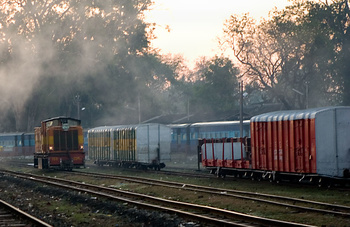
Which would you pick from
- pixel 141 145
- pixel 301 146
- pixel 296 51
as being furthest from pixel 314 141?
pixel 296 51

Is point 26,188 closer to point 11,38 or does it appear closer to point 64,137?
point 64,137

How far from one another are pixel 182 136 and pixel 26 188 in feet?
123

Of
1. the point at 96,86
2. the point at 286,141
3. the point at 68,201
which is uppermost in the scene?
the point at 96,86

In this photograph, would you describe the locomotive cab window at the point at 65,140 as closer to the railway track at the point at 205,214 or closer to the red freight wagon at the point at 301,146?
the red freight wagon at the point at 301,146

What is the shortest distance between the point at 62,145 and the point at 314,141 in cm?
2083

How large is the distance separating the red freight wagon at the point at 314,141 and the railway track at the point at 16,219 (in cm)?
1097

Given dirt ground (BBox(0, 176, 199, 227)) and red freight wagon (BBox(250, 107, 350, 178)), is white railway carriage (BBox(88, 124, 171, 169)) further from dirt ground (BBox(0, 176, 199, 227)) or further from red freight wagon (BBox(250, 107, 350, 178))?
red freight wagon (BBox(250, 107, 350, 178))

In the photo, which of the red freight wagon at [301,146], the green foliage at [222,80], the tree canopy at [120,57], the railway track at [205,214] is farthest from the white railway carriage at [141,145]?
the green foliage at [222,80]

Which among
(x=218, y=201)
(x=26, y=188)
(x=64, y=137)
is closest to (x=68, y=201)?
(x=218, y=201)

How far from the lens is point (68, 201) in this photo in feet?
70.1

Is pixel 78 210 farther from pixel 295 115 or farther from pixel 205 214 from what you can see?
pixel 295 115

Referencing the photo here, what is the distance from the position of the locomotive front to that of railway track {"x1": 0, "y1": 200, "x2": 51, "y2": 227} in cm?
2056

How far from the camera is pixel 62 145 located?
3988 cm

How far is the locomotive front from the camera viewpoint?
39562 mm
